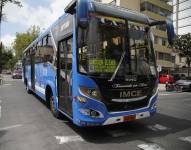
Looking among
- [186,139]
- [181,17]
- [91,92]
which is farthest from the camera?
[181,17]

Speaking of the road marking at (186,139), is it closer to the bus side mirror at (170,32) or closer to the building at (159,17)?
the bus side mirror at (170,32)

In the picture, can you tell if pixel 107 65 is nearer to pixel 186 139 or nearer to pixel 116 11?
pixel 116 11

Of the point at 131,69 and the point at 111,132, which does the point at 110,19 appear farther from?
the point at 111,132

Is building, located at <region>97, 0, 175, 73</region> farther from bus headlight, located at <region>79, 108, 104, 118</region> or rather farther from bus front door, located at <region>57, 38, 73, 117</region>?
bus headlight, located at <region>79, 108, 104, 118</region>

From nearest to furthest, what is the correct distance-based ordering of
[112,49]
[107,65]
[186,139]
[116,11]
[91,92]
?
[91,92]
[107,65]
[112,49]
[186,139]
[116,11]

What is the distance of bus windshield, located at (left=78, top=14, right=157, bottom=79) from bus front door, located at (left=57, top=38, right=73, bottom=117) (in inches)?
34.8

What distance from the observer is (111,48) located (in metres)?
6.57

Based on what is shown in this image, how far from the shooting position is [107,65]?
6.40 m

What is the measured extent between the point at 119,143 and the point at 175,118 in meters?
3.70

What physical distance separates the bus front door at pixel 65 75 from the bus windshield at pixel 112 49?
885mm

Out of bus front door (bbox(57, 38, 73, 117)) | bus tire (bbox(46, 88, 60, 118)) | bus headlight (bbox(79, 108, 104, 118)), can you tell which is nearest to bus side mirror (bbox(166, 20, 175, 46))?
bus front door (bbox(57, 38, 73, 117))

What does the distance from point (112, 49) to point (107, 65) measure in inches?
17.9

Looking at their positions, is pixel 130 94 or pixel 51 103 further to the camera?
pixel 51 103

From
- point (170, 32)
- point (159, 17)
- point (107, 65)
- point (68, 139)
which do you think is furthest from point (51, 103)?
point (159, 17)
